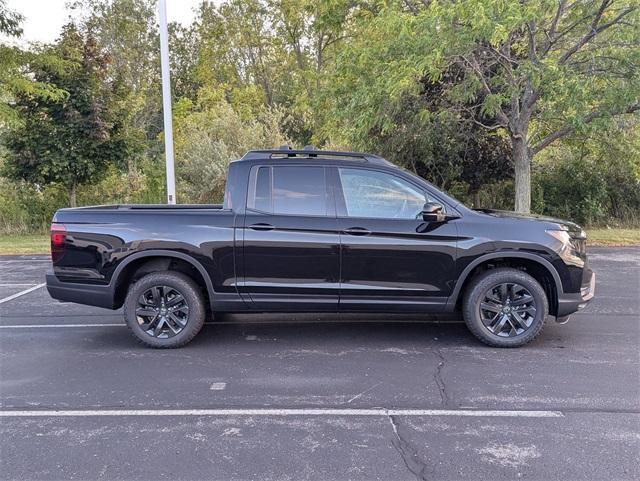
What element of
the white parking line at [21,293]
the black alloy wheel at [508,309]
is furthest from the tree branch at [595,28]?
the white parking line at [21,293]

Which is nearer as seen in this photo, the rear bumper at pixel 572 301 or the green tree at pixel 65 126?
the rear bumper at pixel 572 301

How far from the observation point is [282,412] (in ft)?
13.1

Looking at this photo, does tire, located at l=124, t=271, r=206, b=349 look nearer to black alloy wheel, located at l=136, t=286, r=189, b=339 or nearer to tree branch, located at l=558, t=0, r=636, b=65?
black alloy wheel, located at l=136, t=286, r=189, b=339

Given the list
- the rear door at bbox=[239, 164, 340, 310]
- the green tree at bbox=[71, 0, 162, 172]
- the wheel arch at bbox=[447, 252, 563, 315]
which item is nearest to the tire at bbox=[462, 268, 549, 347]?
the wheel arch at bbox=[447, 252, 563, 315]

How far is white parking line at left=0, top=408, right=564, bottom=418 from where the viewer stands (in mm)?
3953

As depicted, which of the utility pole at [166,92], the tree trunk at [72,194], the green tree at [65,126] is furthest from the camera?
the tree trunk at [72,194]

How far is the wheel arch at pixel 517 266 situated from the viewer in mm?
5378

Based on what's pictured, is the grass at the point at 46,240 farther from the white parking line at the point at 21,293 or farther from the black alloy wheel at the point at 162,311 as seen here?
the black alloy wheel at the point at 162,311

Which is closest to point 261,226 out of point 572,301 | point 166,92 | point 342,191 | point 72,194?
point 342,191

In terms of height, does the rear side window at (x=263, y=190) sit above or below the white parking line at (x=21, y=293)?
above

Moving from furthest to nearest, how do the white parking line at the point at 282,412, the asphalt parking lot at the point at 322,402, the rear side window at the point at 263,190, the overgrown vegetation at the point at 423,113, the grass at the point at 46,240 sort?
the grass at the point at 46,240, the overgrown vegetation at the point at 423,113, the rear side window at the point at 263,190, the white parking line at the point at 282,412, the asphalt parking lot at the point at 322,402

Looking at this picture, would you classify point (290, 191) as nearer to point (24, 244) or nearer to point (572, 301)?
point (572, 301)

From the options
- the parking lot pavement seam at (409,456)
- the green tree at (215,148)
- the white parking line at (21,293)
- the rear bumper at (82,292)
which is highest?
the green tree at (215,148)

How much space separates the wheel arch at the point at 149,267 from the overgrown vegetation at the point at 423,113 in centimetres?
589
